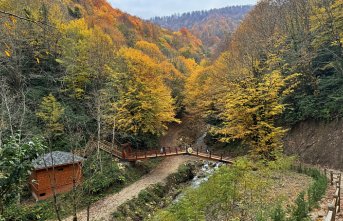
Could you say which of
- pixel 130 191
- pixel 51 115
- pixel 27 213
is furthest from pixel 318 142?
pixel 51 115

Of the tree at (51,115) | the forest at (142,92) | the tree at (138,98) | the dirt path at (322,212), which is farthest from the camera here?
the tree at (138,98)

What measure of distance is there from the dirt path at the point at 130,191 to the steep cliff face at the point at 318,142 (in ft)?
33.4

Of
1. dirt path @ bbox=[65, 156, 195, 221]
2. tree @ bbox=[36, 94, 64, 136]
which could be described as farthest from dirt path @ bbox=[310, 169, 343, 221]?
tree @ bbox=[36, 94, 64, 136]

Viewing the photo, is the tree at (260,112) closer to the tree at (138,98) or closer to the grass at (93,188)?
the tree at (138,98)

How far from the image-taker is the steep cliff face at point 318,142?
20.1m

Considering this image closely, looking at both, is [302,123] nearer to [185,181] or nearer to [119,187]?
[185,181]

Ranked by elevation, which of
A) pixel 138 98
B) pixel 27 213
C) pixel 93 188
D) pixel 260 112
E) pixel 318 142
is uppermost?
pixel 138 98

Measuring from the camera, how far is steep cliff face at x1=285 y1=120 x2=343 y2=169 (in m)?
20.1

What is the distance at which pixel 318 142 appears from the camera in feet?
72.3

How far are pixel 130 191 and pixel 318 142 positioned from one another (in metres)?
15.4

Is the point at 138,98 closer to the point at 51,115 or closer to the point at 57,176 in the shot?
the point at 51,115

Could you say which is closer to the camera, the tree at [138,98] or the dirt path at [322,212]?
the dirt path at [322,212]

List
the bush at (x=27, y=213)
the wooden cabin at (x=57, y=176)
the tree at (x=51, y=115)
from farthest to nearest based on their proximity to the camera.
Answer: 1. the tree at (x=51, y=115)
2. the wooden cabin at (x=57, y=176)
3. the bush at (x=27, y=213)

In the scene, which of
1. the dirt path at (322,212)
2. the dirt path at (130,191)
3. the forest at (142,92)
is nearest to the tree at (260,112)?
the forest at (142,92)
